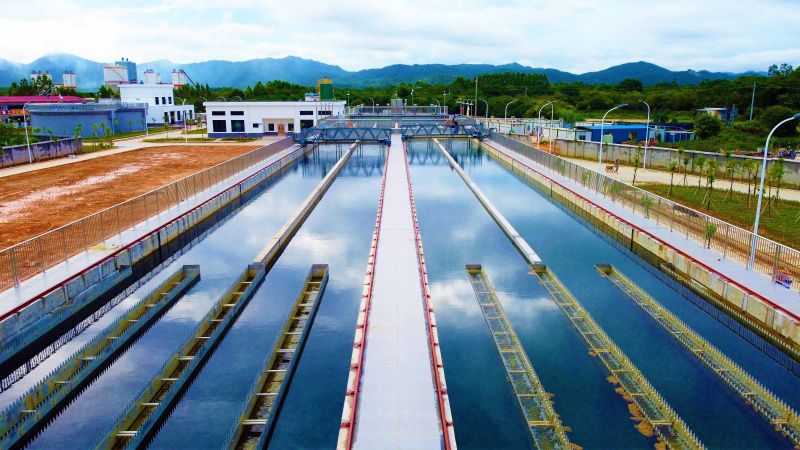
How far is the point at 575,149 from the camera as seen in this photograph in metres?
57.6

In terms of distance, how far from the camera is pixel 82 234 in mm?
23859

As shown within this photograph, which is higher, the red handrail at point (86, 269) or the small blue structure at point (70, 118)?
the small blue structure at point (70, 118)

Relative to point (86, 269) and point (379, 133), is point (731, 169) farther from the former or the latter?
point (379, 133)

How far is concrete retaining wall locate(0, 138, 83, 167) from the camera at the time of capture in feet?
168

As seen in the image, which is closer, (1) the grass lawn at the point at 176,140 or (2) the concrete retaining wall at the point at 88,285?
(2) the concrete retaining wall at the point at 88,285

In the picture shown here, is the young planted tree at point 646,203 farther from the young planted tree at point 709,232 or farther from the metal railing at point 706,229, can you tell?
the young planted tree at point 709,232

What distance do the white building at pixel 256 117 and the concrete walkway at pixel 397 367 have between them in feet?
204

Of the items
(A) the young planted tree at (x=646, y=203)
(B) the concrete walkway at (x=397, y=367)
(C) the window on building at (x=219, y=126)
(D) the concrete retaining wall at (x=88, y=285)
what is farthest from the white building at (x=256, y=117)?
(B) the concrete walkway at (x=397, y=367)

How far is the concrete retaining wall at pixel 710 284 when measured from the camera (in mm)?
17969

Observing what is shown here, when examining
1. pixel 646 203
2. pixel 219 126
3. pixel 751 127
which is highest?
pixel 751 127

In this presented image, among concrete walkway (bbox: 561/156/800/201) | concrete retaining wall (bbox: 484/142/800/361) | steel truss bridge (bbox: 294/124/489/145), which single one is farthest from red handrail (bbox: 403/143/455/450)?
steel truss bridge (bbox: 294/124/489/145)

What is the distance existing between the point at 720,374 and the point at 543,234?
48.6 ft

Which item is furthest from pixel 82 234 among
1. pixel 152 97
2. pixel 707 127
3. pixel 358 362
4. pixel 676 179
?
pixel 152 97

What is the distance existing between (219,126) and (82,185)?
135 ft
